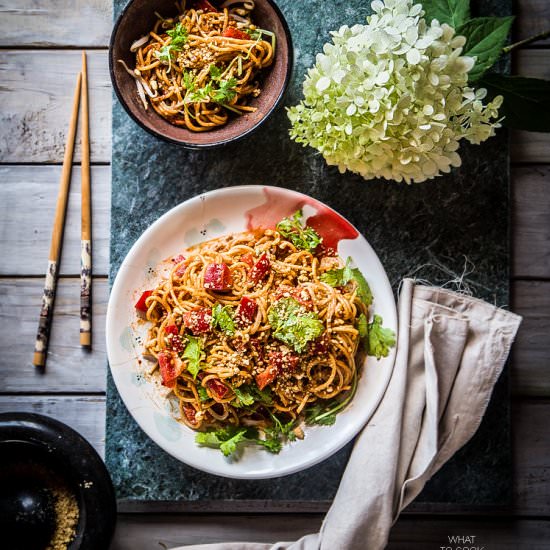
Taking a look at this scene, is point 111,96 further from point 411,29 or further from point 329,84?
point 411,29

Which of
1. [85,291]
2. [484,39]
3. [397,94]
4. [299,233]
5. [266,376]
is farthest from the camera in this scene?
[85,291]

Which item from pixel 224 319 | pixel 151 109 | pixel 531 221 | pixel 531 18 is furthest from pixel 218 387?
pixel 531 18

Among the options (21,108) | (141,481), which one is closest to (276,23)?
(21,108)

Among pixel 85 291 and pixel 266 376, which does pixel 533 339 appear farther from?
pixel 85 291

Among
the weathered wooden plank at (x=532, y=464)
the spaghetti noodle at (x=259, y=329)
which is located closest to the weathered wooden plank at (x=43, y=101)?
the spaghetti noodle at (x=259, y=329)

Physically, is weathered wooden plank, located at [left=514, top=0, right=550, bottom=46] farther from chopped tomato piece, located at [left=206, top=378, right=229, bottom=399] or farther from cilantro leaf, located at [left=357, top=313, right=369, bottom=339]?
chopped tomato piece, located at [left=206, top=378, right=229, bottom=399]

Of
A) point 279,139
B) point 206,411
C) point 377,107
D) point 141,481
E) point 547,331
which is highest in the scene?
point 377,107
